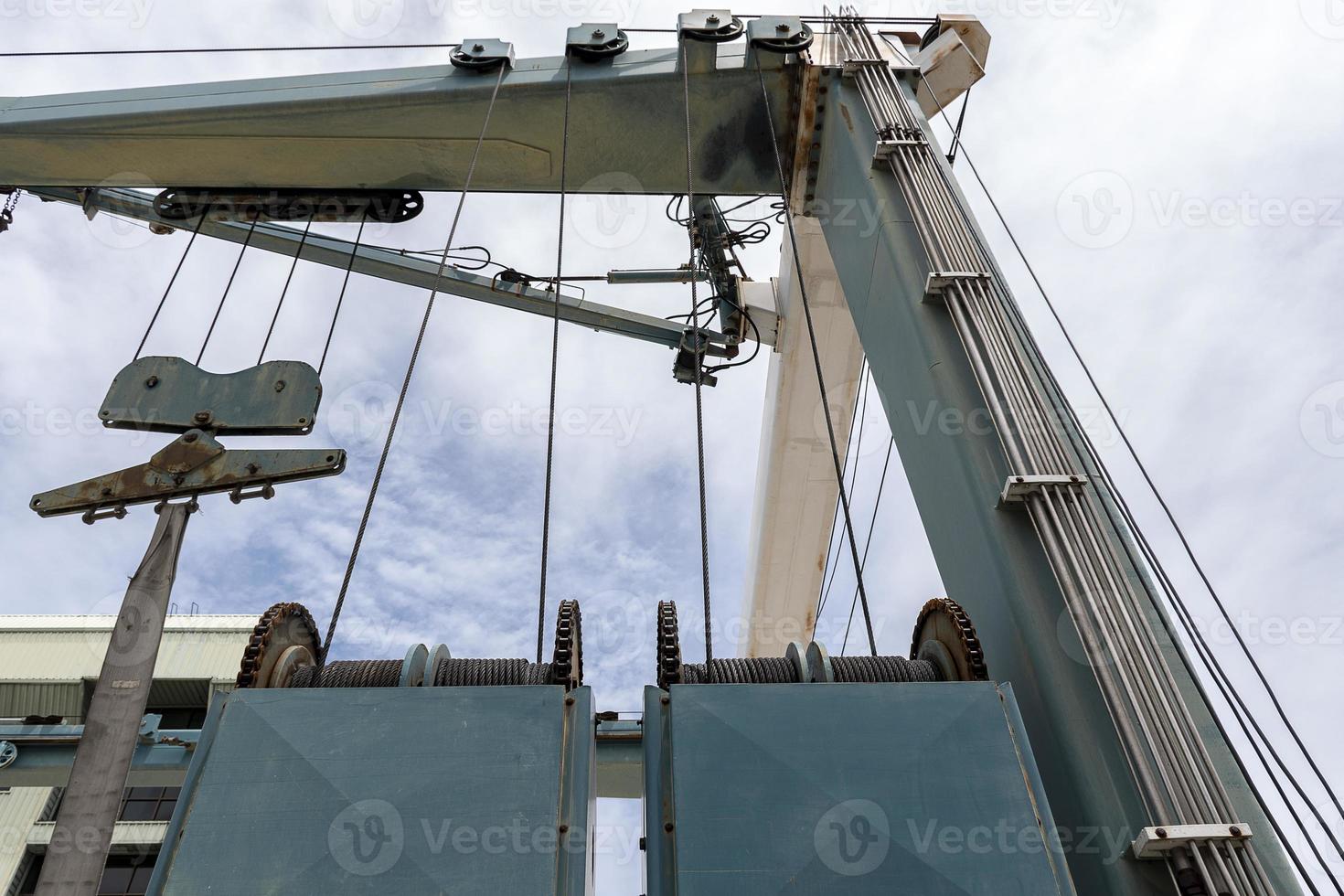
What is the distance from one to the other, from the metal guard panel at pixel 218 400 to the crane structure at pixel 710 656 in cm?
2

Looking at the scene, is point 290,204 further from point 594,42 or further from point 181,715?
point 181,715

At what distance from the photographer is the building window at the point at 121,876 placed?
46.2 feet

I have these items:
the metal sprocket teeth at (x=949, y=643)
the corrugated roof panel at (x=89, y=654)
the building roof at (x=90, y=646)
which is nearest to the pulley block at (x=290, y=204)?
the metal sprocket teeth at (x=949, y=643)

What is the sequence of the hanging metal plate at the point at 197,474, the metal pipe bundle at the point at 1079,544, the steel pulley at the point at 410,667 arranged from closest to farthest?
the metal pipe bundle at the point at 1079,544 → the steel pulley at the point at 410,667 → the hanging metal plate at the point at 197,474

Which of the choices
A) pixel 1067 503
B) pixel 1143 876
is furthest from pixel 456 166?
pixel 1143 876

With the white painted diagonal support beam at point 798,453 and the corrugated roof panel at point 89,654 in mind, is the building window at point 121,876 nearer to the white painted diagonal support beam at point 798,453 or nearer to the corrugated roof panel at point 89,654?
the corrugated roof panel at point 89,654

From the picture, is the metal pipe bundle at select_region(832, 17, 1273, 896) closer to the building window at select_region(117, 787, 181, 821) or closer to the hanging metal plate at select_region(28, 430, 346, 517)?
the hanging metal plate at select_region(28, 430, 346, 517)

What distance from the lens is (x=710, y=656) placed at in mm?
2727

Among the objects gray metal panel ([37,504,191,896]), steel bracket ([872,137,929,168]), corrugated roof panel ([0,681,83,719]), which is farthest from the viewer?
corrugated roof panel ([0,681,83,719])

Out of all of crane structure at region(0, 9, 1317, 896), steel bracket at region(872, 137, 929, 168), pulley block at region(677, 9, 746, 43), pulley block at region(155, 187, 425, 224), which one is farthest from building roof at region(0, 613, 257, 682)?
steel bracket at region(872, 137, 929, 168)

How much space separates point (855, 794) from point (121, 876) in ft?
55.2

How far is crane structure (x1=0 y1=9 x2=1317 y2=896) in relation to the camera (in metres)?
2.10

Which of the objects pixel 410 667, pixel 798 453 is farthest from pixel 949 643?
pixel 798 453

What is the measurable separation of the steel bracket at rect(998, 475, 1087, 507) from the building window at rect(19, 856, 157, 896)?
52.7 ft
